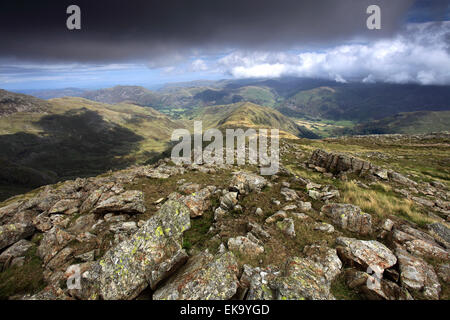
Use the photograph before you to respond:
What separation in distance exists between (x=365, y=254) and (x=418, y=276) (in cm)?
181

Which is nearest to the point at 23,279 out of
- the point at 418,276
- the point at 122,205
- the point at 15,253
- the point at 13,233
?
the point at 15,253

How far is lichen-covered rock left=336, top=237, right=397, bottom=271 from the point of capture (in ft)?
27.5

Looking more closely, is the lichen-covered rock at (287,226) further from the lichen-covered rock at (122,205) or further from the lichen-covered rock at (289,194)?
the lichen-covered rock at (122,205)

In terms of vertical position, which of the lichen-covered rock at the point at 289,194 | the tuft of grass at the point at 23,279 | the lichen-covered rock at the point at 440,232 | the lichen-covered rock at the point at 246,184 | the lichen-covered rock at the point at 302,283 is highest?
the lichen-covered rock at the point at 246,184

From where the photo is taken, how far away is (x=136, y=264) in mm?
7992

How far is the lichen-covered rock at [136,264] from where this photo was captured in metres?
7.36

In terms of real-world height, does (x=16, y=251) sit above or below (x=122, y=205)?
below

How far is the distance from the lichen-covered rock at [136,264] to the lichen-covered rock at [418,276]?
32.2 feet

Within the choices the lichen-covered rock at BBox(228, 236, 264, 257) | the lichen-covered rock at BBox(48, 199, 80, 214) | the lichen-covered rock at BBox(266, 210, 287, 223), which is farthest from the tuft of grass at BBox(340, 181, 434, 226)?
the lichen-covered rock at BBox(48, 199, 80, 214)

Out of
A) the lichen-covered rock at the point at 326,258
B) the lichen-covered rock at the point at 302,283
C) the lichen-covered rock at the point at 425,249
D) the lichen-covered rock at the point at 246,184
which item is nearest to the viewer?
the lichen-covered rock at the point at 302,283

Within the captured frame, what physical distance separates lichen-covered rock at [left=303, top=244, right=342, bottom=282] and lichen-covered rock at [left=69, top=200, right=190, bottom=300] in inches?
259

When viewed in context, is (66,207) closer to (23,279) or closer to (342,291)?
(23,279)

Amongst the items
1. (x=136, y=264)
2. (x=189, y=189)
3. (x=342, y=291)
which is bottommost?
(x=342, y=291)

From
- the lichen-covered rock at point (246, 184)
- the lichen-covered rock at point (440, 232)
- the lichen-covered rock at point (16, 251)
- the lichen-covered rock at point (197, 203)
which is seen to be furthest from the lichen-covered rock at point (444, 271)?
the lichen-covered rock at point (16, 251)
